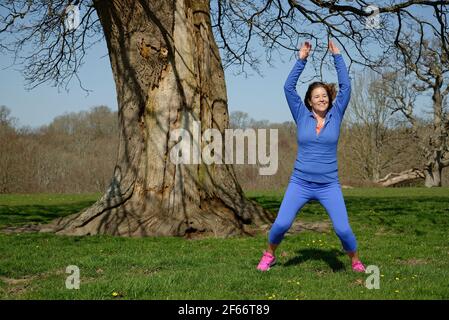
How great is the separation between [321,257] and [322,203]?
142cm

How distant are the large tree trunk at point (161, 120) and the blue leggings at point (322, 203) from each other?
3.60 meters

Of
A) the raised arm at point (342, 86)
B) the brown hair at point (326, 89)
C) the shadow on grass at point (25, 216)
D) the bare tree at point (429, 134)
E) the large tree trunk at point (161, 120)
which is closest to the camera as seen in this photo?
the raised arm at point (342, 86)

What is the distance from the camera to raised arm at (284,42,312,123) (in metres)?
5.85

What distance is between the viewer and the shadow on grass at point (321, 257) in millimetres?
6301

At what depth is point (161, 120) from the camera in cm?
974

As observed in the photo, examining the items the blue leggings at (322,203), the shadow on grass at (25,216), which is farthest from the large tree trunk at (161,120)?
the blue leggings at (322,203)

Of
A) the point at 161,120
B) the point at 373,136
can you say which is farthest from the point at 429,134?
the point at 161,120

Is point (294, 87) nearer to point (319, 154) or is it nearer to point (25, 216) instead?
point (319, 154)

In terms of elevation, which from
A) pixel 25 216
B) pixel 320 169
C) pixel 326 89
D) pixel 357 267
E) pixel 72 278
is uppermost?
pixel 326 89

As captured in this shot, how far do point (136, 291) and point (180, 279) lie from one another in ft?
2.12

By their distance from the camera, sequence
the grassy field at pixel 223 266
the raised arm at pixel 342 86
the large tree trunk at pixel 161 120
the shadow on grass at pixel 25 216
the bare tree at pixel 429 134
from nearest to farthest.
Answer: the grassy field at pixel 223 266
the raised arm at pixel 342 86
the large tree trunk at pixel 161 120
the shadow on grass at pixel 25 216
the bare tree at pixel 429 134

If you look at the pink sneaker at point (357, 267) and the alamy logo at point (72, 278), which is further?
the pink sneaker at point (357, 267)

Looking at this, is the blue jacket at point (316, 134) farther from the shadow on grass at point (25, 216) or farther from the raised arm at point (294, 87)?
the shadow on grass at point (25, 216)

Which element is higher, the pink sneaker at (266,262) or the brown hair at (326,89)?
the brown hair at (326,89)
